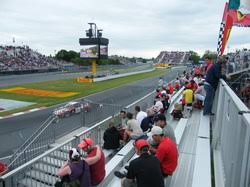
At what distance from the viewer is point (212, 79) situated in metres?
8.10

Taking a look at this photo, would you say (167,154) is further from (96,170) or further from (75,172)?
(75,172)

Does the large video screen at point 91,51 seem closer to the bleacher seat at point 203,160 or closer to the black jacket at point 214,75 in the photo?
the black jacket at point 214,75

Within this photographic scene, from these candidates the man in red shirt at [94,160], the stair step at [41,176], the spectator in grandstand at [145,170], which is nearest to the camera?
the spectator in grandstand at [145,170]

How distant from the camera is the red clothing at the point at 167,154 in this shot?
14.3ft

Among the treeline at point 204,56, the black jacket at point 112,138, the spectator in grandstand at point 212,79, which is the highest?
the treeline at point 204,56

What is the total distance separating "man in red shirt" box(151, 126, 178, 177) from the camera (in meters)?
4.37

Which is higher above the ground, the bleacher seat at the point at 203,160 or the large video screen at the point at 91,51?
the large video screen at the point at 91,51

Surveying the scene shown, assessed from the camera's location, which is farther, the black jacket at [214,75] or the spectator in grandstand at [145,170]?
the black jacket at [214,75]

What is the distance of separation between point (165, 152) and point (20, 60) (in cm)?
6484

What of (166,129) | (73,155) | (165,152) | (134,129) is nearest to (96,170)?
(73,155)

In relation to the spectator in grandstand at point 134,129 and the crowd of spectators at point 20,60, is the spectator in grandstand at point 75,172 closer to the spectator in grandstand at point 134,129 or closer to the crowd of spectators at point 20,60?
the spectator in grandstand at point 134,129

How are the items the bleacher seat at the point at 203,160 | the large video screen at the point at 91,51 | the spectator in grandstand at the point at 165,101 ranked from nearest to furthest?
the bleacher seat at the point at 203,160 < the spectator in grandstand at the point at 165,101 < the large video screen at the point at 91,51

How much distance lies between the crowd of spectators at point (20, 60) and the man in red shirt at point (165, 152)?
54024mm

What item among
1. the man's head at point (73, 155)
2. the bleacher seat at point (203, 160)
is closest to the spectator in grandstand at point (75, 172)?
the man's head at point (73, 155)
